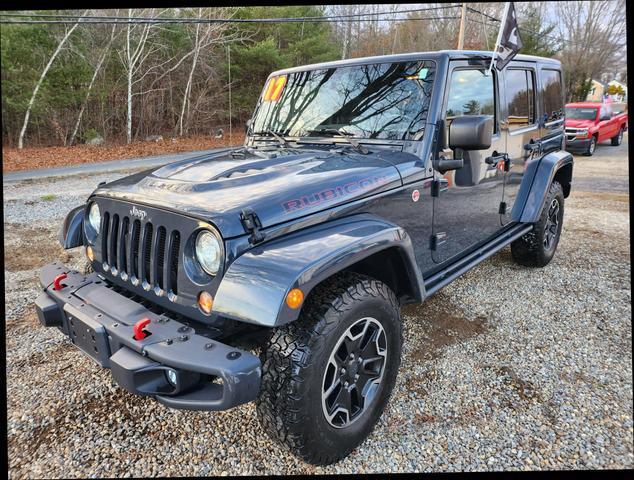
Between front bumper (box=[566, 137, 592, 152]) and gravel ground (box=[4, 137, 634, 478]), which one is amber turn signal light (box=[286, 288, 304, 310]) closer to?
gravel ground (box=[4, 137, 634, 478])

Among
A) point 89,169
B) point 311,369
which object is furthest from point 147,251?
point 89,169

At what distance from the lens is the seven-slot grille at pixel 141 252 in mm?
2111

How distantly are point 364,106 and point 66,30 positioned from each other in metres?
19.2

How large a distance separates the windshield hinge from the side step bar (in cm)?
126

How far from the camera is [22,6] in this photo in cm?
274

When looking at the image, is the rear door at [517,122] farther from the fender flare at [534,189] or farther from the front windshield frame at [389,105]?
the front windshield frame at [389,105]

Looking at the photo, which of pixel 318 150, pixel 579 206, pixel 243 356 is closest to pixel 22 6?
pixel 318 150

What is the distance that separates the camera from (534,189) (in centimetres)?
420

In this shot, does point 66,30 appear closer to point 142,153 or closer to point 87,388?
point 142,153

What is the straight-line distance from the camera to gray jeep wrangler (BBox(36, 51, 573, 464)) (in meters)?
1.85

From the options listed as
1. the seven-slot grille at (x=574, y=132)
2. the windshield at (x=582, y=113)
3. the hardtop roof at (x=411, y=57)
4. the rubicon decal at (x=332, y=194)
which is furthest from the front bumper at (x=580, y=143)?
the rubicon decal at (x=332, y=194)

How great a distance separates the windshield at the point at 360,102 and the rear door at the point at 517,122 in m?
1.19

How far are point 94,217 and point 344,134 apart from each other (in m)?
1.69

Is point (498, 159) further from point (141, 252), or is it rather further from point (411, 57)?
point (141, 252)
